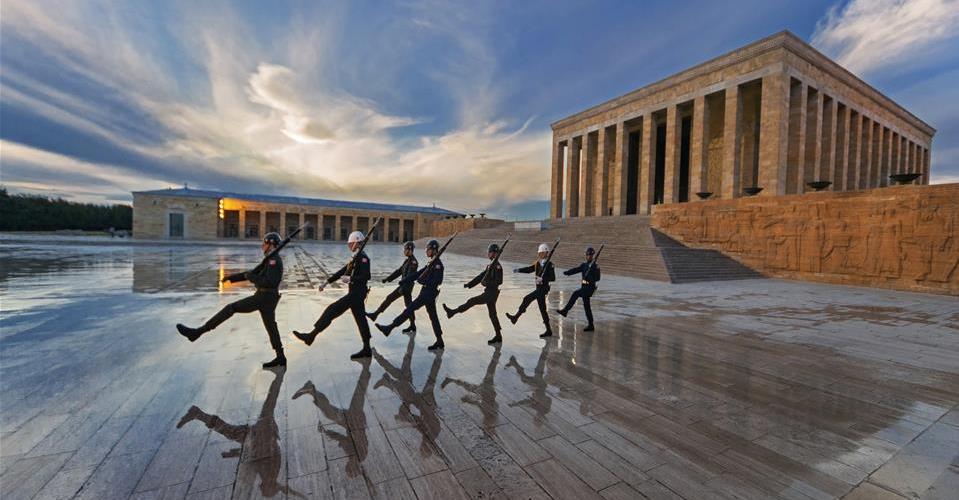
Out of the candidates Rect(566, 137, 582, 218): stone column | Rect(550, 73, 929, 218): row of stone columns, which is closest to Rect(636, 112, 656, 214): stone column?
Rect(550, 73, 929, 218): row of stone columns

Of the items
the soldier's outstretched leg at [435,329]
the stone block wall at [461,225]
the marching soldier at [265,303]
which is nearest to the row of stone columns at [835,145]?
the stone block wall at [461,225]

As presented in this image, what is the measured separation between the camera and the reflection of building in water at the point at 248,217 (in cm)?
5053

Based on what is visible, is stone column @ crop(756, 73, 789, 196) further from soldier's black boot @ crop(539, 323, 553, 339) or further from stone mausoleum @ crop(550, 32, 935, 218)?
soldier's black boot @ crop(539, 323, 553, 339)

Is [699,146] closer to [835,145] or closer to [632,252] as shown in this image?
[835,145]

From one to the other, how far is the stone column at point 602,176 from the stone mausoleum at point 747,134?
10 cm

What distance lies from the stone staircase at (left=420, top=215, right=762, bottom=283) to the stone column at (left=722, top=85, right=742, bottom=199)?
671 centimetres

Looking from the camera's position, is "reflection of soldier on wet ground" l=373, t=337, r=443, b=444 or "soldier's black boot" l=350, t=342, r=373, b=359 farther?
"soldier's black boot" l=350, t=342, r=373, b=359

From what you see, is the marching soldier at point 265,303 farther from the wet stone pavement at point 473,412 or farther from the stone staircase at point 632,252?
the stone staircase at point 632,252

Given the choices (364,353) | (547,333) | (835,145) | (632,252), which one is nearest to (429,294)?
(364,353)

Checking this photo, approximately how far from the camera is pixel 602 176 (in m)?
37.8

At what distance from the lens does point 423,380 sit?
441 cm

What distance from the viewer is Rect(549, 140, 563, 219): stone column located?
4334 cm

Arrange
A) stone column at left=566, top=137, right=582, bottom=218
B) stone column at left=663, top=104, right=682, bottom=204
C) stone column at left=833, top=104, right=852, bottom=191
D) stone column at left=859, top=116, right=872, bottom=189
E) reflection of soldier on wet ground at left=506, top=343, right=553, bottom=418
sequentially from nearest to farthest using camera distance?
reflection of soldier on wet ground at left=506, top=343, right=553, bottom=418 < stone column at left=833, top=104, right=852, bottom=191 < stone column at left=663, top=104, right=682, bottom=204 < stone column at left=859, top=116, right=872, bottom=189 < stone column at left=566, top=137, right=582, bottom=218

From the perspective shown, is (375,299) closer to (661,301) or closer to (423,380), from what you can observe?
(423,380)
